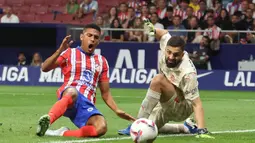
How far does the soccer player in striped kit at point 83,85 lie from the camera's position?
1023 centimetres

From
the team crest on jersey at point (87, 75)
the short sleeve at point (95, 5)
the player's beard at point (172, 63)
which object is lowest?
the team crest on jersey at point (87, 75)

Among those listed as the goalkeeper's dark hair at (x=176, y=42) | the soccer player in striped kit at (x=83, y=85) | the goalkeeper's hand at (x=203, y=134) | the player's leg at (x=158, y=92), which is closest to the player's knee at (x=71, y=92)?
the soccer player in striped kit at (x=83, y=85)

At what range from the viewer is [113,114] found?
14.6 meters

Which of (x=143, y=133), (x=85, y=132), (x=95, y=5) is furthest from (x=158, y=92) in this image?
(x=95, y=5)

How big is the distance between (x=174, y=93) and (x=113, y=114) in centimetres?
411

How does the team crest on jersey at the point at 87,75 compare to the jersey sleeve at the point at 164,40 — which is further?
the jersey sleeve at the point at 164,40

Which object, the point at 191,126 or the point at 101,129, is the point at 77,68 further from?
the point at 191,126

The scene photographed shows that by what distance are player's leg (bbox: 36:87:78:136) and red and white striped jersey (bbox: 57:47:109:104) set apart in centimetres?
31

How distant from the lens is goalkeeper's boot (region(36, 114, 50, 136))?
9531 mm

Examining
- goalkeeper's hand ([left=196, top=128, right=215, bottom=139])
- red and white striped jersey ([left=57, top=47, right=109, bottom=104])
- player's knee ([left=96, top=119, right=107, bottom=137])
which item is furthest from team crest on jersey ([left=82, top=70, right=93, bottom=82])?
goalkeeper's hand ([left=196, top=128, right=215, bottom=139])

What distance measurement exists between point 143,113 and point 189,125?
31.4 inches

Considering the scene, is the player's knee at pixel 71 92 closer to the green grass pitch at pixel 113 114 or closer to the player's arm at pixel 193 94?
the green grass pitch at pixel 113 114

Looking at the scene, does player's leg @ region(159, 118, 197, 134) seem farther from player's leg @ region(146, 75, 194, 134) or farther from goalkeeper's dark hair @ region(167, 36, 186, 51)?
goalkeeper's dark hair @ region(167, 36, 186, 51)

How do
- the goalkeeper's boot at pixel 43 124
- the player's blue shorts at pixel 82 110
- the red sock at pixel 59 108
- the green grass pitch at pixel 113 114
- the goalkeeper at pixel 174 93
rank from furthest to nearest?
the player's blue shorts at pixel 82 110 → the goalkeeper at pixel 174 93 → the green grass pitch at pixel 113 114 → the red sock at pixel 59 108 → the goalkeeper's boot at pixel 43 124
